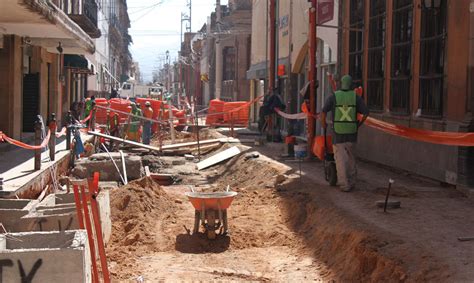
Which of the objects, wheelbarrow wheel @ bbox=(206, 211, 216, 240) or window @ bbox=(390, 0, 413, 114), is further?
window @ bbox=(390, 0, 413, 114)

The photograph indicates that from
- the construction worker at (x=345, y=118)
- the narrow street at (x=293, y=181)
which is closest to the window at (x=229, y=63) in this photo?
the narrow street at (x=293, y=181)

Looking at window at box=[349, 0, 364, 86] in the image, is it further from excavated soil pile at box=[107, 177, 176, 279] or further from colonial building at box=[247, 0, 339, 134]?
excavated soil pile at box=[107, 177, 176, 279]

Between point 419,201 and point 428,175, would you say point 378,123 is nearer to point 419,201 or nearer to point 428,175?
point 428,175

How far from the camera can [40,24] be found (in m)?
16.0

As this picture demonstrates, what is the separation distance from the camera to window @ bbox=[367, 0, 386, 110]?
15.7 metres

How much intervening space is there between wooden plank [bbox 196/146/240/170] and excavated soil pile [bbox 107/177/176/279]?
6.55m

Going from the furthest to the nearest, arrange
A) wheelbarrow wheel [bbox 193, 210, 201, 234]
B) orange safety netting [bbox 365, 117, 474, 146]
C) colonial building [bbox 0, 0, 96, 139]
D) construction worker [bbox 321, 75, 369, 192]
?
colonial building [bbox 0, 0, 96, 139], construction worker [bbox 321, 75, 369, 192], wheelbarrow wheel [bbox 193, 210, 201, 234], orange safety netting [bbox 365, 117, 474, 146]

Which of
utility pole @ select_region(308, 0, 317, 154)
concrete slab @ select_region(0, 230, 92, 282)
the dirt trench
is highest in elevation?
utility pole @ select_region(308, 0, 317, 154)

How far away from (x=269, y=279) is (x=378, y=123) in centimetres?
506

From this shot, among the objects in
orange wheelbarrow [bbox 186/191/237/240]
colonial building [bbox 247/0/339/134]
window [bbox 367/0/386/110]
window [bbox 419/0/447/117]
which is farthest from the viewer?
colonial building [bbox 247/0/339/134]

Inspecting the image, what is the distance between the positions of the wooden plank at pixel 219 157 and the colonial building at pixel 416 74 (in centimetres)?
449

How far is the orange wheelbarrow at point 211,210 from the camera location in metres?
10.5

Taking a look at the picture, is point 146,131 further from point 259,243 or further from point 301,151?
point 259,243

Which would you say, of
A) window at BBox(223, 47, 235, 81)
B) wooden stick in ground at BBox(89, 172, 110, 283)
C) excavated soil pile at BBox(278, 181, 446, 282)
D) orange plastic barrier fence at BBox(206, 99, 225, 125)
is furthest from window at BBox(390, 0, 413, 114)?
window at BBox(223, 47, 235, 81)
